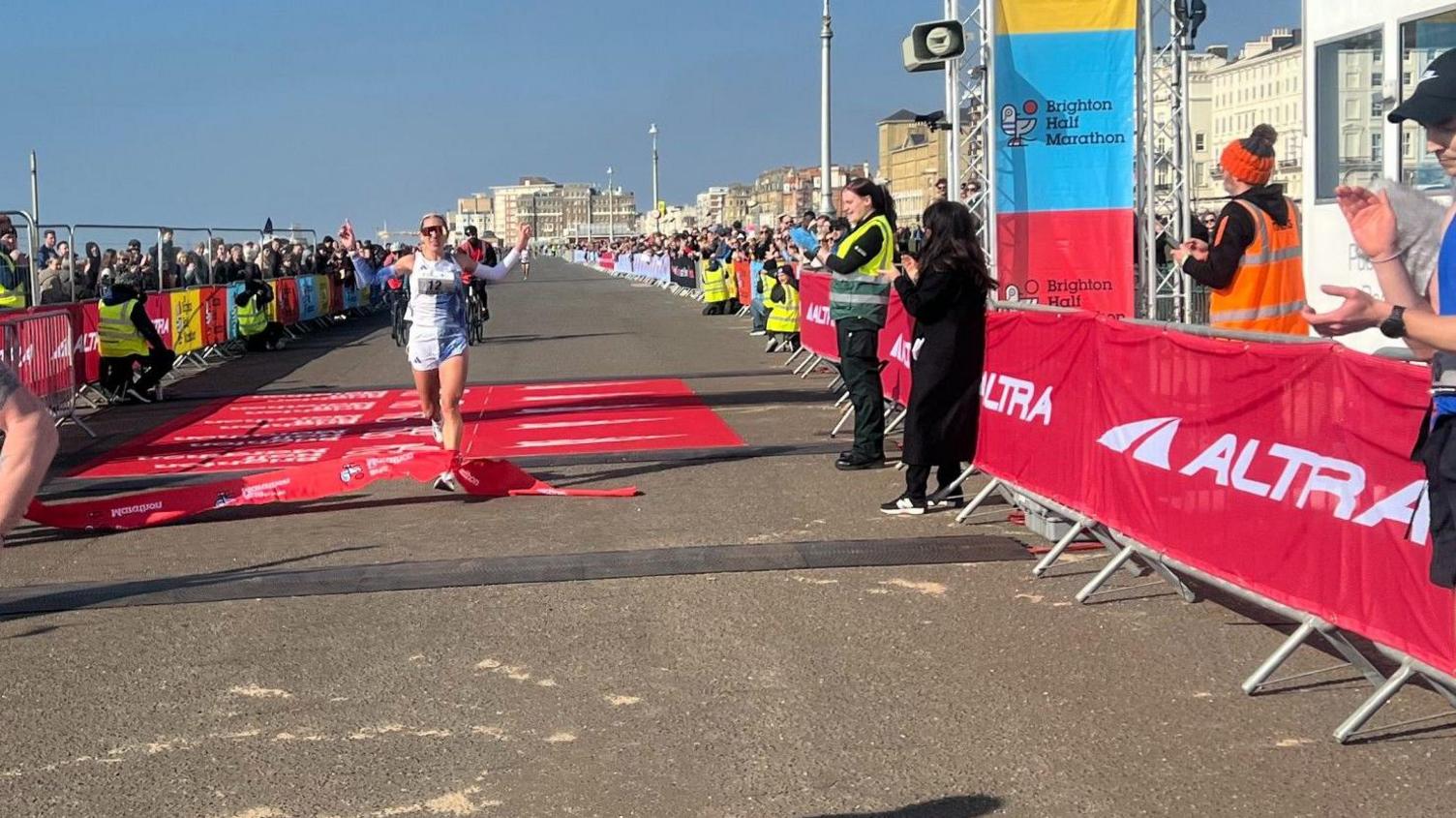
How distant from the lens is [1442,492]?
4227 millimetres

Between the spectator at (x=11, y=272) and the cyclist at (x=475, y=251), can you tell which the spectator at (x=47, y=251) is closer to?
the spectator at (x=11, y=272)

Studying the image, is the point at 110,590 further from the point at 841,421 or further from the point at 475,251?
the point at 841,421

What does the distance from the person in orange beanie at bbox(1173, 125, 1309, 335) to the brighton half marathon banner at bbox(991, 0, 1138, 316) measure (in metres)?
6.04

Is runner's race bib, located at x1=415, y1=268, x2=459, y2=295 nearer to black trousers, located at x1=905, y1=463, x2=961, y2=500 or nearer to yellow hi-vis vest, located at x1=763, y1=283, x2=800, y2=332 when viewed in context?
black trousers, located at x1=905, y1=463, x2=961, y2=500

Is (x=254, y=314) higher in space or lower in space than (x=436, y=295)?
lower

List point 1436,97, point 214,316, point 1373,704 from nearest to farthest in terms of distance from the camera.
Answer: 1. point 1436,97
2. point 1373,704
3. point 214,316

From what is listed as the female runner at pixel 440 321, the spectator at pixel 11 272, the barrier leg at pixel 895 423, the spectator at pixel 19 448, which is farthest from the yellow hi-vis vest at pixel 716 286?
the spectator at pixel 19 448

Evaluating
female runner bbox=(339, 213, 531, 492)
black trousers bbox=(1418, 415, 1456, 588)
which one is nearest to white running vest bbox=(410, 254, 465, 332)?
female runner bbox=(339, 213, 531, 492)

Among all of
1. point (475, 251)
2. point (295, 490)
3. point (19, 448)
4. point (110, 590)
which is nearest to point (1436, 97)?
point (19, 448)

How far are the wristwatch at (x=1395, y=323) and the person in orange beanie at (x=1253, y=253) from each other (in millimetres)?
3989

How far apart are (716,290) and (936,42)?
2298 centimetres

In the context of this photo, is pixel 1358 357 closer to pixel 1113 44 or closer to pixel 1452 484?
pixel 1452 484

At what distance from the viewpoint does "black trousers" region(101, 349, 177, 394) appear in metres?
18.7

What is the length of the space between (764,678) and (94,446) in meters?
10.4
